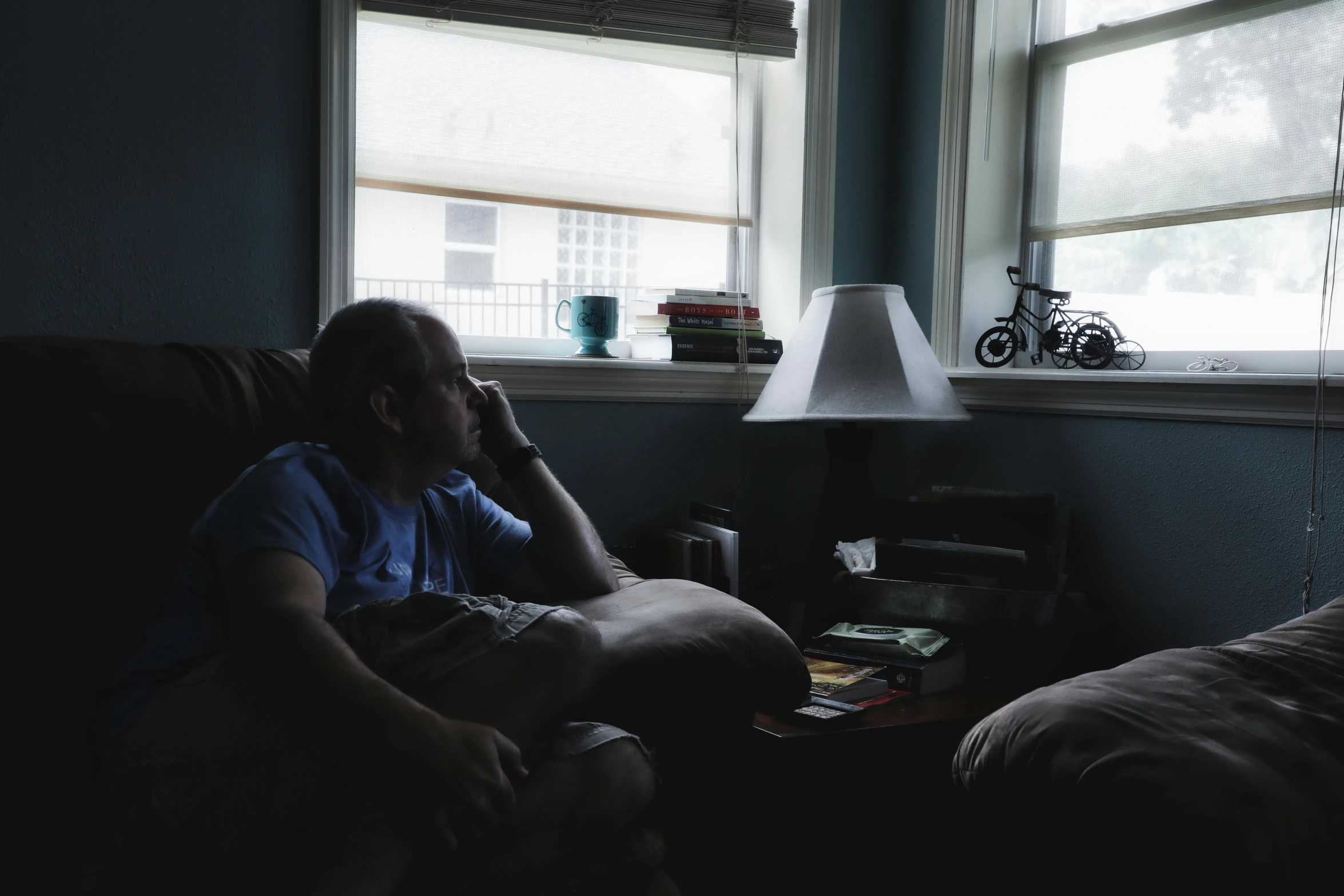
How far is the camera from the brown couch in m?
1.22

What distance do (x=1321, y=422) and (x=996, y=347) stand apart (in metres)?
0.78

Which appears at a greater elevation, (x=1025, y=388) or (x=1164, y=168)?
(x=1164, y=168)

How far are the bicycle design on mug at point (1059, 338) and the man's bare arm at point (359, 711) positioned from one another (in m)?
1.65

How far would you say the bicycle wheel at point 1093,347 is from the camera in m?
2.16

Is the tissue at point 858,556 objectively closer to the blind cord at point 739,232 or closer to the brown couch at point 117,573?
the blind cord at point 739,232

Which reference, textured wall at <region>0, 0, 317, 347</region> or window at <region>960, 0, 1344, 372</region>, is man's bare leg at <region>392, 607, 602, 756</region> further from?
window at <region>960, 0, 1344, 372</region>

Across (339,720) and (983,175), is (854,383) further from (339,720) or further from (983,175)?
(339,720)

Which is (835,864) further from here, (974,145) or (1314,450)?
(974,145)

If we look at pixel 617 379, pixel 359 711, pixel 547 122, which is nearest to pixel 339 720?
pixel 359 711

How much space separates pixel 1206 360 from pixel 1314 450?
1.22 feet

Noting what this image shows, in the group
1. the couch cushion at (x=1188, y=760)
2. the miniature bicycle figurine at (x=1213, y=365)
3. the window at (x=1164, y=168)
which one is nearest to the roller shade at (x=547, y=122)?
the window at (x=1164, y=168)

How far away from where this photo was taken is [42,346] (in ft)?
4.42

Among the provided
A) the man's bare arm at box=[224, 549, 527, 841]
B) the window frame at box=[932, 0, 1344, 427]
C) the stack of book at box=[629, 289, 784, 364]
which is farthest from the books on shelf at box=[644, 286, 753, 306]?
the man's bare arm at box=[224, 549, 527, 841]

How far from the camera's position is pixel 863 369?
6.81 ft
